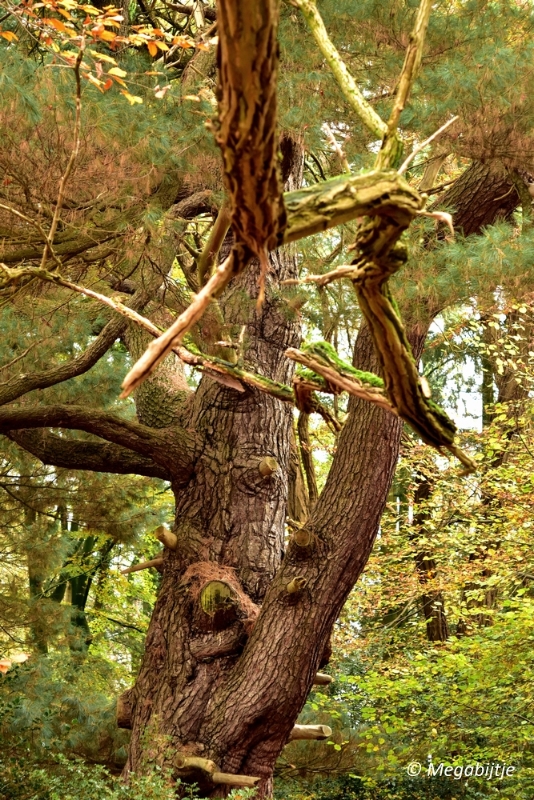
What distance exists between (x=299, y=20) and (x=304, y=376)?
2340 mm

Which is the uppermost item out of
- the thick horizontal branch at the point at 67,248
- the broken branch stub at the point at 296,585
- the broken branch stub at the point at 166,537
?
the thick horizontal branch at the point at 67,248

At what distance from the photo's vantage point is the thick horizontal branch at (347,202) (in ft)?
6.07

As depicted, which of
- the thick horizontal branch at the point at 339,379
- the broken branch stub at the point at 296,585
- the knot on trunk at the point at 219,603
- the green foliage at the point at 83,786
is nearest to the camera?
the thick horizontal branch at the point at 339,379

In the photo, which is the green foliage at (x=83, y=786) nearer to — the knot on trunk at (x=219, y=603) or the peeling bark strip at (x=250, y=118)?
the knot on trunk at (x=219, y=603)

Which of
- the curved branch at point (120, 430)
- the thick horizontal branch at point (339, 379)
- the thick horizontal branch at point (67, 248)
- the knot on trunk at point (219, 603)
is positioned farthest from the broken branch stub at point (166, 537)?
the thick horizontal branch at point (339, 379)

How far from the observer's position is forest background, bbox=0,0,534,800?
4.34 metres

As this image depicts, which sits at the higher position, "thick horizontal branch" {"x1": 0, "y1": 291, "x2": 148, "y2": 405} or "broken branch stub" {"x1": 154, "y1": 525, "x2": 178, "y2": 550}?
"thick horizontal branch" {"x1": 0, "y1": 291, "x2": 148, "y2": 405}

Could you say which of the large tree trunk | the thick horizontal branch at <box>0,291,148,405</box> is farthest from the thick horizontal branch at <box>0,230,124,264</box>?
the large tree trunk

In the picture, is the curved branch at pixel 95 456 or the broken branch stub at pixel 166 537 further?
the curved branch at pixel 95 456

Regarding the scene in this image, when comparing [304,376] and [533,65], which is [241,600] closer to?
[304,376]

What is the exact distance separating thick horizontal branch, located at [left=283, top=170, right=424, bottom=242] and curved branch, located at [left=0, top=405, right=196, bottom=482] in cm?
381

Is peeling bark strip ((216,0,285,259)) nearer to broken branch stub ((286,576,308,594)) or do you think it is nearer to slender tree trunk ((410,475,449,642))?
broken branch stub ((286,576,308,594))

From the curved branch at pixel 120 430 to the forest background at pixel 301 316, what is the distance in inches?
2.3

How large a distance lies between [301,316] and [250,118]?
188 inches
